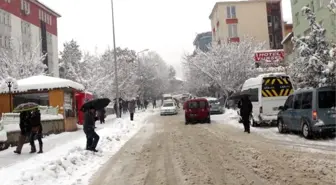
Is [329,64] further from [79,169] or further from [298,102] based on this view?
[79,169]

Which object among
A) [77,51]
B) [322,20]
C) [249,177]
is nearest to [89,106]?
[249,177]

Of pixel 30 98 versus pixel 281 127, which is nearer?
pixel 281 127

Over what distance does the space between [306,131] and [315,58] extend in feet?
12.3

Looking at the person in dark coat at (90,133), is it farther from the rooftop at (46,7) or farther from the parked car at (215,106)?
the rooftop at (46,7)

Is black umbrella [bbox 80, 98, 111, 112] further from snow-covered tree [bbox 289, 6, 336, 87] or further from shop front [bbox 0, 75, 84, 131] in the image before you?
shop front [bbox 0, 75, 84, 131]

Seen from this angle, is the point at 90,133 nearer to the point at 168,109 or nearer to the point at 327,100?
the point at 327,100

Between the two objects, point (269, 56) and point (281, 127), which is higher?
point (269, 56)

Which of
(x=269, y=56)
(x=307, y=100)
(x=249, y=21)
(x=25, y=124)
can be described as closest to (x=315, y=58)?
(x=307, y=100)

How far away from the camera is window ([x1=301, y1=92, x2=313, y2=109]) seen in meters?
15.3

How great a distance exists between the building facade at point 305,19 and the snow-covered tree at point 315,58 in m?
12.7

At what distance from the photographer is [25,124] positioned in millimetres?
13781

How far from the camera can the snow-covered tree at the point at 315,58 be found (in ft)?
57.8

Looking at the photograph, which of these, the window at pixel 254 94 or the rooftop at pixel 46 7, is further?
the rooftop at pixel 46 7

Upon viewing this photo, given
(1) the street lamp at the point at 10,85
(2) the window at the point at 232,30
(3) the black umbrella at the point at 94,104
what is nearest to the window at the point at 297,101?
(3) the black umbrella at the point at 94,104
